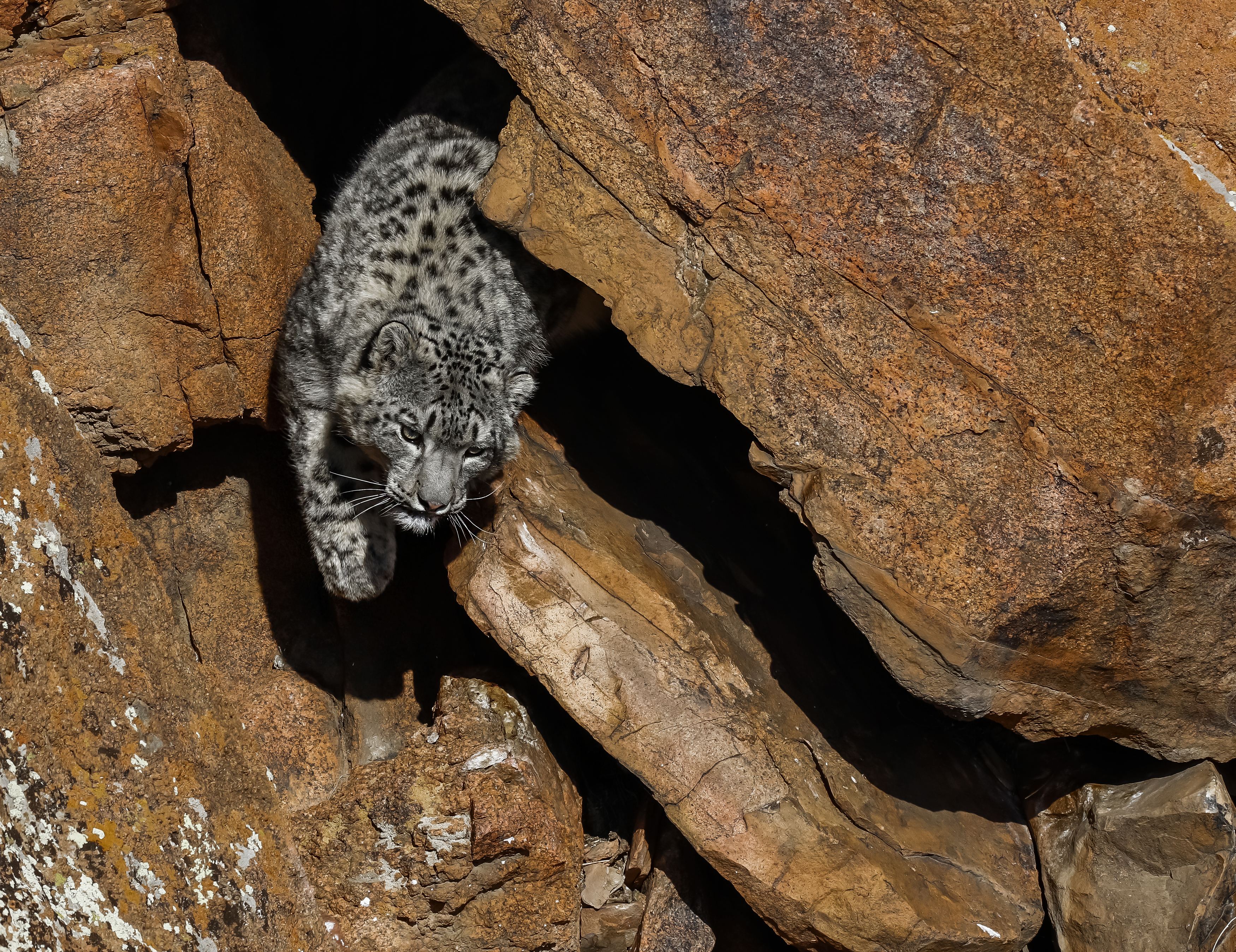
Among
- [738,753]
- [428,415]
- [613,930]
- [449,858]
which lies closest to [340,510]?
[428,415]

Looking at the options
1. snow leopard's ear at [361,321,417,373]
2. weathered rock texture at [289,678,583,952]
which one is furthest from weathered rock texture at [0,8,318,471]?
weathered rock texture at [289,678,583,952]

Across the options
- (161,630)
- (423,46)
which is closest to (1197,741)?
(161,630)

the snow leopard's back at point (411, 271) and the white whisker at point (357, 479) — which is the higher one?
the snow leopard's back at point (411, 271)

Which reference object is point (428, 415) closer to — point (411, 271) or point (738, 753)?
point (411, 271)

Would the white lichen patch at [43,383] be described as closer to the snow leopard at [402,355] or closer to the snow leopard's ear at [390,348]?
the snow leopard at [402,355]

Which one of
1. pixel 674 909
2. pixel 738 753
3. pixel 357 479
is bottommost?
pixel 674 909

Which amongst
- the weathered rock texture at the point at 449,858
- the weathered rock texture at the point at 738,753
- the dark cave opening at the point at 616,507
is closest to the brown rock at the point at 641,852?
Answer: the dark cave opening at the point at 616,507
